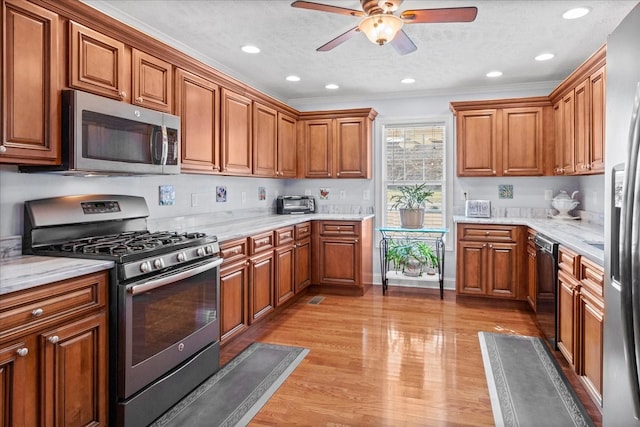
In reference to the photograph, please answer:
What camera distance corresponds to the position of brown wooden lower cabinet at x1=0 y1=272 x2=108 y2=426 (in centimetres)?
150

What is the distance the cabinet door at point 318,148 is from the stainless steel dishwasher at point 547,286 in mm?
2601

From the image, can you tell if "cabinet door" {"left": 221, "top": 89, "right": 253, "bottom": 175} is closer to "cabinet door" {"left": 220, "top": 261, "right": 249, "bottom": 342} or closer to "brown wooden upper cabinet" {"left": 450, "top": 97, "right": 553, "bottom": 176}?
"cabinet door" {"left": 220, "top": 261, "right": 249, "bottom": 342}

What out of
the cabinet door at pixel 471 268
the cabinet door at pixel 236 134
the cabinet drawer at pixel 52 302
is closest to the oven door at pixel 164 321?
the cabinet drawer at pixel 52 302

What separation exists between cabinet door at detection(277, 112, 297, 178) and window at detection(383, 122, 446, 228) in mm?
1192

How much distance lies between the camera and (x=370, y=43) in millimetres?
3422

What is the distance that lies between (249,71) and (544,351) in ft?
12.3

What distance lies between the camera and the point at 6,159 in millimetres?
1832

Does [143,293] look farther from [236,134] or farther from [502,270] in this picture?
[502,270]

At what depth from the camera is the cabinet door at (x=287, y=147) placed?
4.73m

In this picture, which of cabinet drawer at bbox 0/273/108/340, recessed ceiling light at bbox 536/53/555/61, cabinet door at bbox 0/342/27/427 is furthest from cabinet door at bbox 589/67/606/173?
cabinet door at bbox 0/342/27/427

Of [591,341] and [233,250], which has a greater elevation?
[233,250]

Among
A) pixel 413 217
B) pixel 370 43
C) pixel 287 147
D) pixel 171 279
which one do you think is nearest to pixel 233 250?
pixel 171 279

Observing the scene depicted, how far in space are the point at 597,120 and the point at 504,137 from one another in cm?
144

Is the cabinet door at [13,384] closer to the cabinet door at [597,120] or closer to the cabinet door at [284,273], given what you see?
the cabinet door at [284,273]
